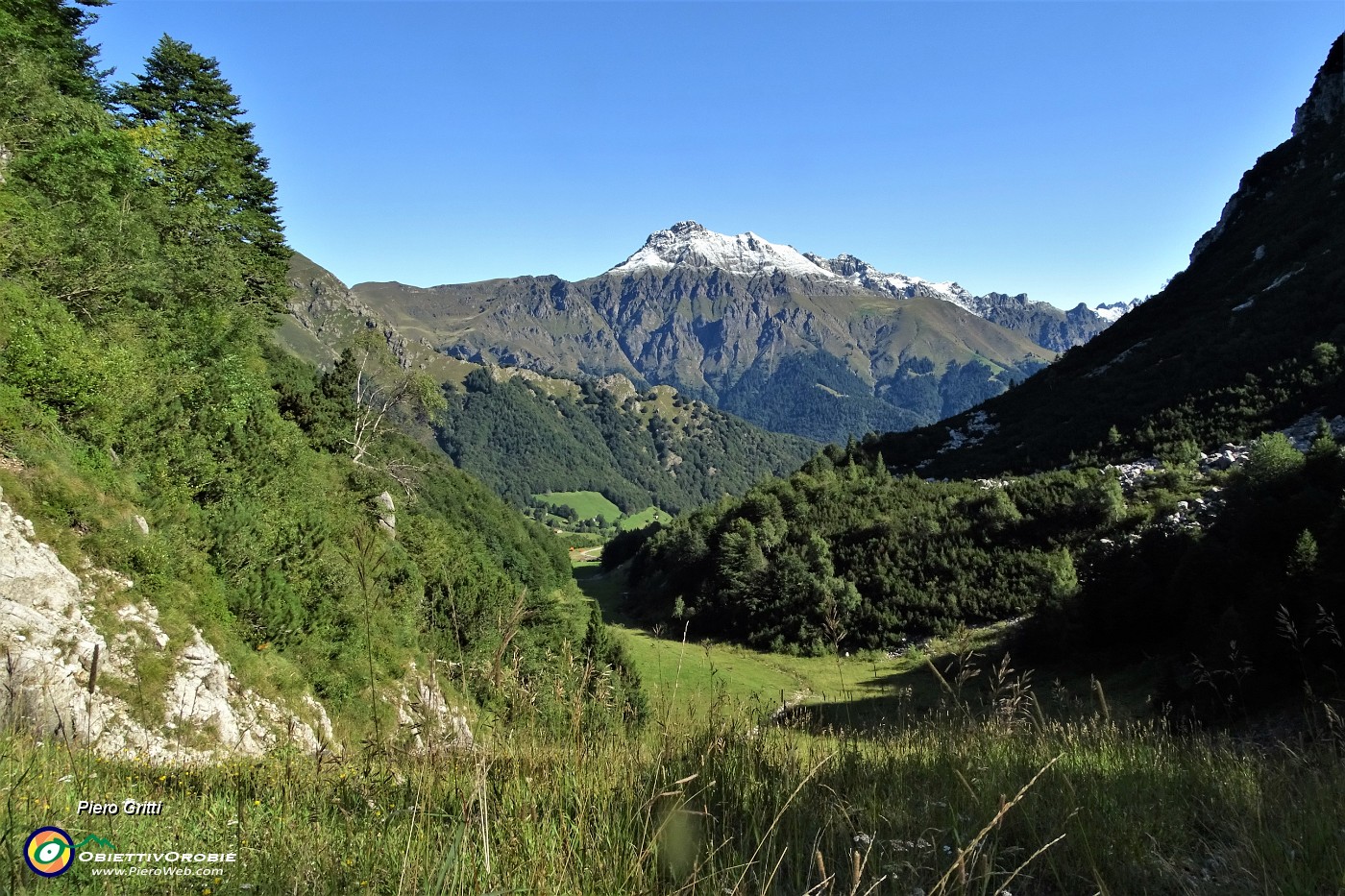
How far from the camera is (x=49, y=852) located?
252 cm

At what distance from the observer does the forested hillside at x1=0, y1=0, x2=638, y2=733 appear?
9.50 meters

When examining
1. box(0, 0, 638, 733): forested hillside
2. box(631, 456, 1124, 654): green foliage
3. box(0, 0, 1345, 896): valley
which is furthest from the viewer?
box(631, 456, 1124, 654): green foliage

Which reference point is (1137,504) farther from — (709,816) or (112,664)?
(112,664)

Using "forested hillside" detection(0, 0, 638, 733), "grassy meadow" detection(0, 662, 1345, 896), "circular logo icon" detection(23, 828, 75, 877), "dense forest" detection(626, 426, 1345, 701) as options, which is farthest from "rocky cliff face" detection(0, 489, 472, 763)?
"dense forest" detection(626, 426, 1345, 701)

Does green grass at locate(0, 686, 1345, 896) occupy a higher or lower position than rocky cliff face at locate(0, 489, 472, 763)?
higher

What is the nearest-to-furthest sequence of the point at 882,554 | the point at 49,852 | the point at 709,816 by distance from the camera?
the point at 49,852 < the point at 709,816 < the point at 882,554

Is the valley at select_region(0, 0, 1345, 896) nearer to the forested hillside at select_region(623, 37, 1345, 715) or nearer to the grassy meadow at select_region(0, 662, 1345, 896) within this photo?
the grassy meadow at select_region(0, 662, 1345, 896)

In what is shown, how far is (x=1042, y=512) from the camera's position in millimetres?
44844

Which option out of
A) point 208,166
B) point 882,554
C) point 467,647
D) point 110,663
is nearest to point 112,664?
point 110,663

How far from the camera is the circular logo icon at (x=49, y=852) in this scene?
2.45 meters

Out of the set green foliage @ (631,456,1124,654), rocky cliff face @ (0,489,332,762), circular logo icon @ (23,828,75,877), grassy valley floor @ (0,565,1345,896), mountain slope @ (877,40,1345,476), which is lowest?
green foliage @ (631,456,1124,654)

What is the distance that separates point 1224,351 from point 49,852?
64874 mm

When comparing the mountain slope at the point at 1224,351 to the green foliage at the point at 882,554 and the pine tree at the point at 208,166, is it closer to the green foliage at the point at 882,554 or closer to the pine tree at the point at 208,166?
the green foliage at the point at 882,554

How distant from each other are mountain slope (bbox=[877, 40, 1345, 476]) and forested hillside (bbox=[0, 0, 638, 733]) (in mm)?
45919
